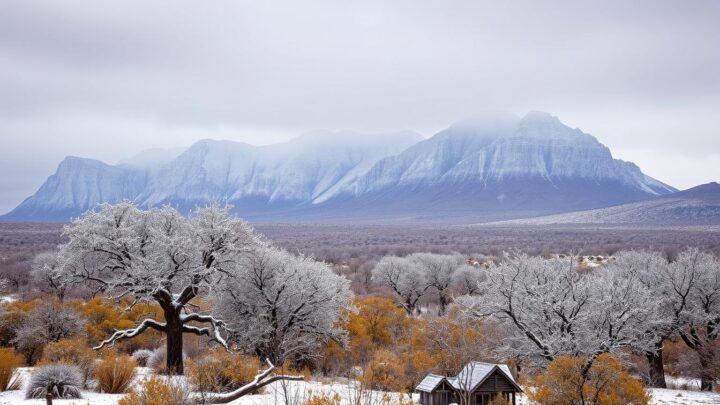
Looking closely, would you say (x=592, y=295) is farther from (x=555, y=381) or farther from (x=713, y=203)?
(x=713, y=203)

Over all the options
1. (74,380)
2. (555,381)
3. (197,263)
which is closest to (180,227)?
(197,263)

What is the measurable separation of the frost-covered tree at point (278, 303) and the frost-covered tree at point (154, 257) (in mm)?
2553

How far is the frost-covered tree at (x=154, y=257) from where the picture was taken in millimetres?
26156

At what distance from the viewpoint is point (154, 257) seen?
26.4 m

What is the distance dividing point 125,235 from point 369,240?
109 meters

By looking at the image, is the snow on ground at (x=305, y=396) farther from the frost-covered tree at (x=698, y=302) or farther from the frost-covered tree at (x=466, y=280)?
the frost-covered tree at (x=466, y=280)

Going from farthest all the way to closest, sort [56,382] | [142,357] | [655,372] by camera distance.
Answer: [655,372], [142,357], [56,382]

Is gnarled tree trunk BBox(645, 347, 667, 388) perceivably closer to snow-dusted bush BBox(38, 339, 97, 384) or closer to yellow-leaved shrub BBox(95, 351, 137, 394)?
yellow-leaved shrub BBox(95, 351, 137, 394)

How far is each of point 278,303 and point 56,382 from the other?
11530 millimetres

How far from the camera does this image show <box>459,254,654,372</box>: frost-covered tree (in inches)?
1030

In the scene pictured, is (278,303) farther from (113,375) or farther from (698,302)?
(698,302)

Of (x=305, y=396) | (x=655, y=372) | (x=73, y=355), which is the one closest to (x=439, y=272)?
(x=655, y=372)

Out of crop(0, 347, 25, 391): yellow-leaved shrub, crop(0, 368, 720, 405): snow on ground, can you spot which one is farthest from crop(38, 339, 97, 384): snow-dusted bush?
crop(0, 368, 720, 405): snow on ground

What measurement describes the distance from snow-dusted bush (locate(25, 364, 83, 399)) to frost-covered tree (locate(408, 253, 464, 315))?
41823 mm
